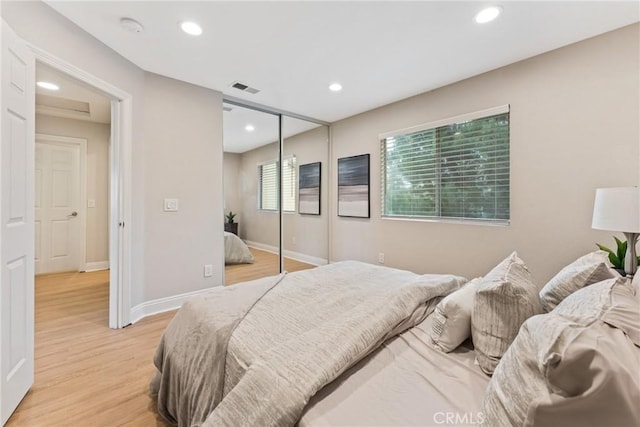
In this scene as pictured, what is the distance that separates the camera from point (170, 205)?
118 inches

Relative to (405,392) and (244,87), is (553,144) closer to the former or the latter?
(405,392)

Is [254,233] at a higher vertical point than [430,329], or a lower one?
higher

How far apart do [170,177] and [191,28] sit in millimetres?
1471

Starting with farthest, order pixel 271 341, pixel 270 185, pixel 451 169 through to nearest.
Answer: pixel 270 185
pixel 451 169
pixel 271 341

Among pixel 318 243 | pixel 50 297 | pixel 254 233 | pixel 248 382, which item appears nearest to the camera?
pixel 248 382

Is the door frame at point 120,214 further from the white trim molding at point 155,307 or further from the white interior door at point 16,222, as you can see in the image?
the white interior door at point 16,222

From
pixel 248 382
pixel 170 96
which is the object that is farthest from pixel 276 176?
pixel 248 382

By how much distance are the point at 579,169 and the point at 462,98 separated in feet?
4.24

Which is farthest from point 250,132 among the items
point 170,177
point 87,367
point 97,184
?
point 87,367

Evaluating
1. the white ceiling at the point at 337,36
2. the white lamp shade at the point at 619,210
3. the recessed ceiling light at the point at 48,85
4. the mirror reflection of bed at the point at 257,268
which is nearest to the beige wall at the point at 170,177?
the white ceiling at the point at 337,36

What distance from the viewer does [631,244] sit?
1680 mm

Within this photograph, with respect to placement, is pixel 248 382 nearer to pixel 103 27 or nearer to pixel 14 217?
pixel 14 217

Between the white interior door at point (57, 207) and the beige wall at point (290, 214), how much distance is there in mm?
2978
